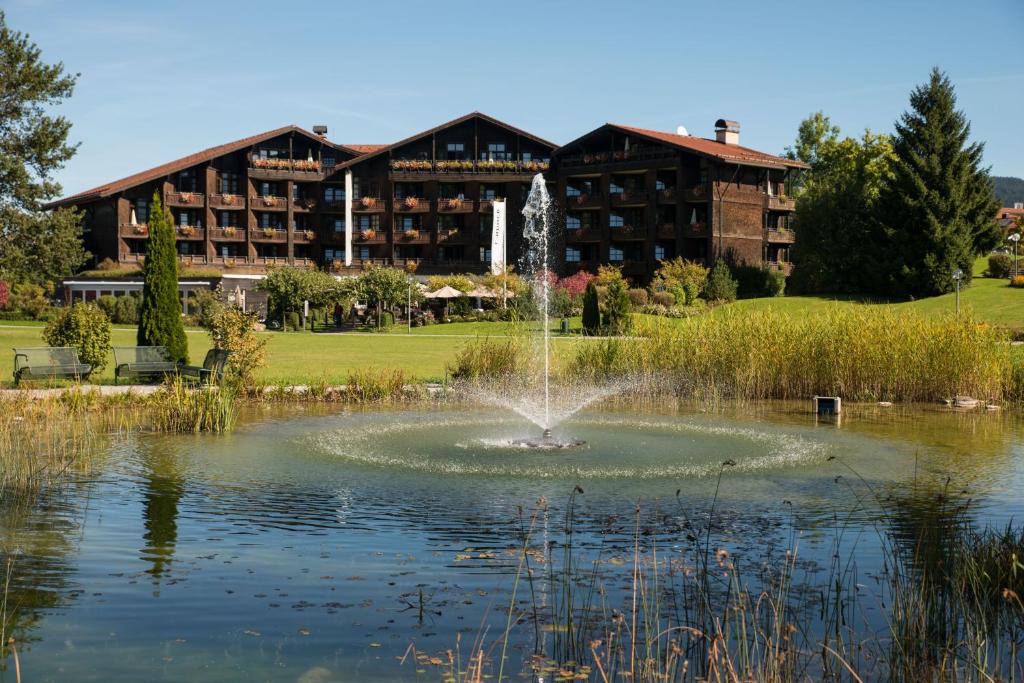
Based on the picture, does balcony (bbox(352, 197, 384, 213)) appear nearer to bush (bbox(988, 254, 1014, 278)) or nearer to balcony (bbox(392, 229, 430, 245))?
balcony (bbox(392, 229, 430, 245))

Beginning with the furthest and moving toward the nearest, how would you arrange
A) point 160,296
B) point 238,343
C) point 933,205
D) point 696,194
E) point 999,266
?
point 696,194
point 999,266
point 933,205
point 160,296
point 238,343

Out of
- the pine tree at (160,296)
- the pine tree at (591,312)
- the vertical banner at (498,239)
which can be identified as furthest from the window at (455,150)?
the pine tree at (160,296)

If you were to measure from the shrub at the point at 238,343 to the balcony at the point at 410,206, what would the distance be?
52725 mm

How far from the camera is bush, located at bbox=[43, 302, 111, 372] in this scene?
72.8 feet

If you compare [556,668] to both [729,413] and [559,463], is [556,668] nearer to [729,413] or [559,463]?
[559,463]

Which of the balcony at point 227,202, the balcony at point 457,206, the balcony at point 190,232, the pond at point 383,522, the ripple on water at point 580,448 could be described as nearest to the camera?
the pond at point 383,522

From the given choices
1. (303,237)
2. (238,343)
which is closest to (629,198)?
(303,237)

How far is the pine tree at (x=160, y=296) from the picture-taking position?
23.2 metres

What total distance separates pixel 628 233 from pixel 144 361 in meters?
48.0

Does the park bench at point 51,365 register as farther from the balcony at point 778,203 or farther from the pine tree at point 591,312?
the balcony at point 778,203

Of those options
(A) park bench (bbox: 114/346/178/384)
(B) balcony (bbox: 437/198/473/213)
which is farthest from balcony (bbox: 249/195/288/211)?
(A) park bench (bbox: 114/346/178/384)

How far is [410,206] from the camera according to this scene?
73.2m

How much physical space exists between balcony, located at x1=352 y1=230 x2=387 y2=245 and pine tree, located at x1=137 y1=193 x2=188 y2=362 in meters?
50.7

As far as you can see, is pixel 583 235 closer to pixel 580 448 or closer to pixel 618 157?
pixel 618 157
